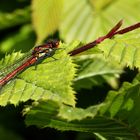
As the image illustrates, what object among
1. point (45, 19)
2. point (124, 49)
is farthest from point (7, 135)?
point (124, 49)

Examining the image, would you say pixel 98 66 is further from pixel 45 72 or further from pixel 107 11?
pixel 107 11

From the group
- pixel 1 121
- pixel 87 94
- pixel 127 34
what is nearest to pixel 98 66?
pixel 127 34

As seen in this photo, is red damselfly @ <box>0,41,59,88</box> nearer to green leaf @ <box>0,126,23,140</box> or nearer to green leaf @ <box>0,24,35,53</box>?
green leaf @ <box>0,126,23,140</box>

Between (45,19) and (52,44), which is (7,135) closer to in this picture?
(45,19)

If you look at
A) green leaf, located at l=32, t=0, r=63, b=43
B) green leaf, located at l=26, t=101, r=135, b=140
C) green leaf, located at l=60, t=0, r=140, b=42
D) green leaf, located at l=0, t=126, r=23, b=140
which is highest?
green leaf, located at l=60, t=0, r=140, b=42

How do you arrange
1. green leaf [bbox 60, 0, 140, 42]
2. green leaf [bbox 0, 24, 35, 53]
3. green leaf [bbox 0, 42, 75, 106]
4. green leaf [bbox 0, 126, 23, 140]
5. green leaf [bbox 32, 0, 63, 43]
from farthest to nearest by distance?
green leaf [bbox 0, 24, 35, 53] < green leaf [bbox 0, 126, 23, 140] < green leaf [bbox 60, 0, 140, 42] < green leaf [bbox 32, 0, 63, 43] < green leaf [bbox 0, 42, 75, 106]

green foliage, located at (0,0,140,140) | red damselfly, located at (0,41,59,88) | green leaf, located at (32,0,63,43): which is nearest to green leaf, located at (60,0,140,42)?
green leaf, located at (32,0,63,43)
